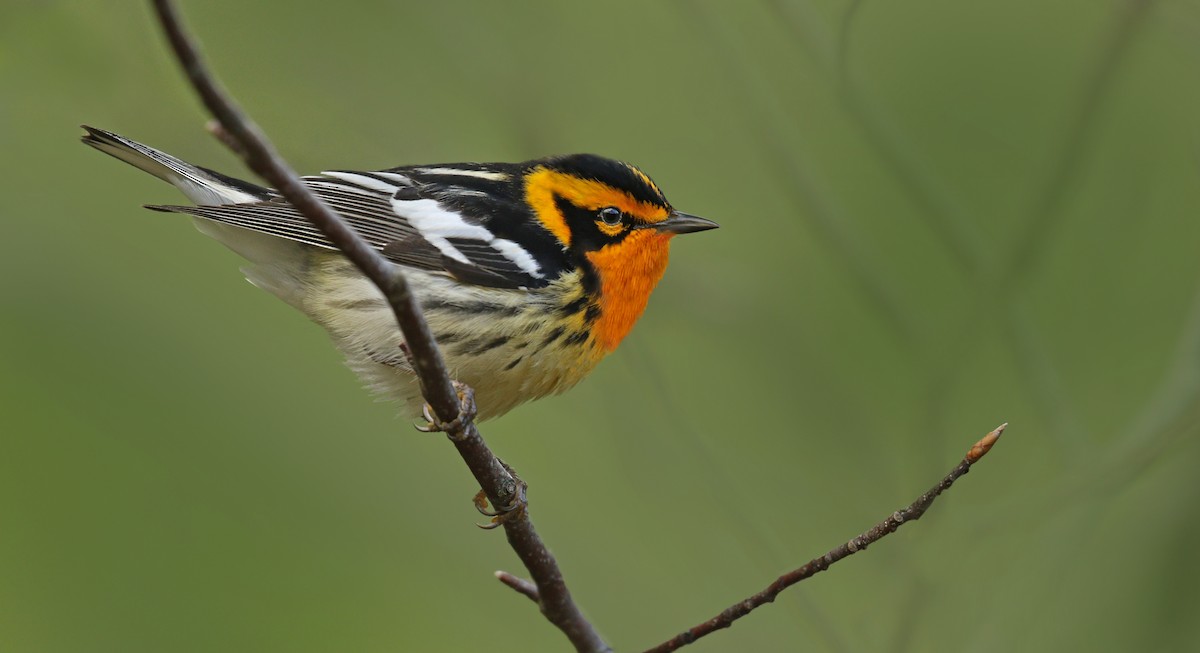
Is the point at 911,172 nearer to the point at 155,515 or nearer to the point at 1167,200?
the point at 1167,200

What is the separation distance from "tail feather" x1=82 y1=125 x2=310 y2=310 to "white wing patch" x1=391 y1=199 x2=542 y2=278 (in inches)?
14.7

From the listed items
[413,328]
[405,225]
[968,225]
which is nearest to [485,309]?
[405,225]

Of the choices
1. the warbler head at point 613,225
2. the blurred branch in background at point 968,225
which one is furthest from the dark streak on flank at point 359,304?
the blurred branch in background at point 968,225

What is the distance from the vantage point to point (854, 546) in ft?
8.77

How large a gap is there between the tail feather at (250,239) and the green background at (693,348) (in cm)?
61

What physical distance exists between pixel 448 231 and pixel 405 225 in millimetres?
157

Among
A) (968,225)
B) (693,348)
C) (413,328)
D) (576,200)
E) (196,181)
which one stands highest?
(196,181)

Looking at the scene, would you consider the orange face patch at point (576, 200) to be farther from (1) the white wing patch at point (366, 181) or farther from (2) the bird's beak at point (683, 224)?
(1) the white wing patch at point (366, 181)

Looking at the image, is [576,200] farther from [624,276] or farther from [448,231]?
[448,231]

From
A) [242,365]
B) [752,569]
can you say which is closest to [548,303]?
[752,569]

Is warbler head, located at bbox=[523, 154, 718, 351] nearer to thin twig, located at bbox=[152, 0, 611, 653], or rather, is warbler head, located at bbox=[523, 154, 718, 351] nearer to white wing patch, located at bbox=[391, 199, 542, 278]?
white wing patch, located at bbox=[391, 199, 542, 278]

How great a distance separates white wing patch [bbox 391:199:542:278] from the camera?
12.4 feet

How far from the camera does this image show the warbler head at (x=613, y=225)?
12.9 feet

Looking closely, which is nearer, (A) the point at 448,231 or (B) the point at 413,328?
(B) the point at 413,328
